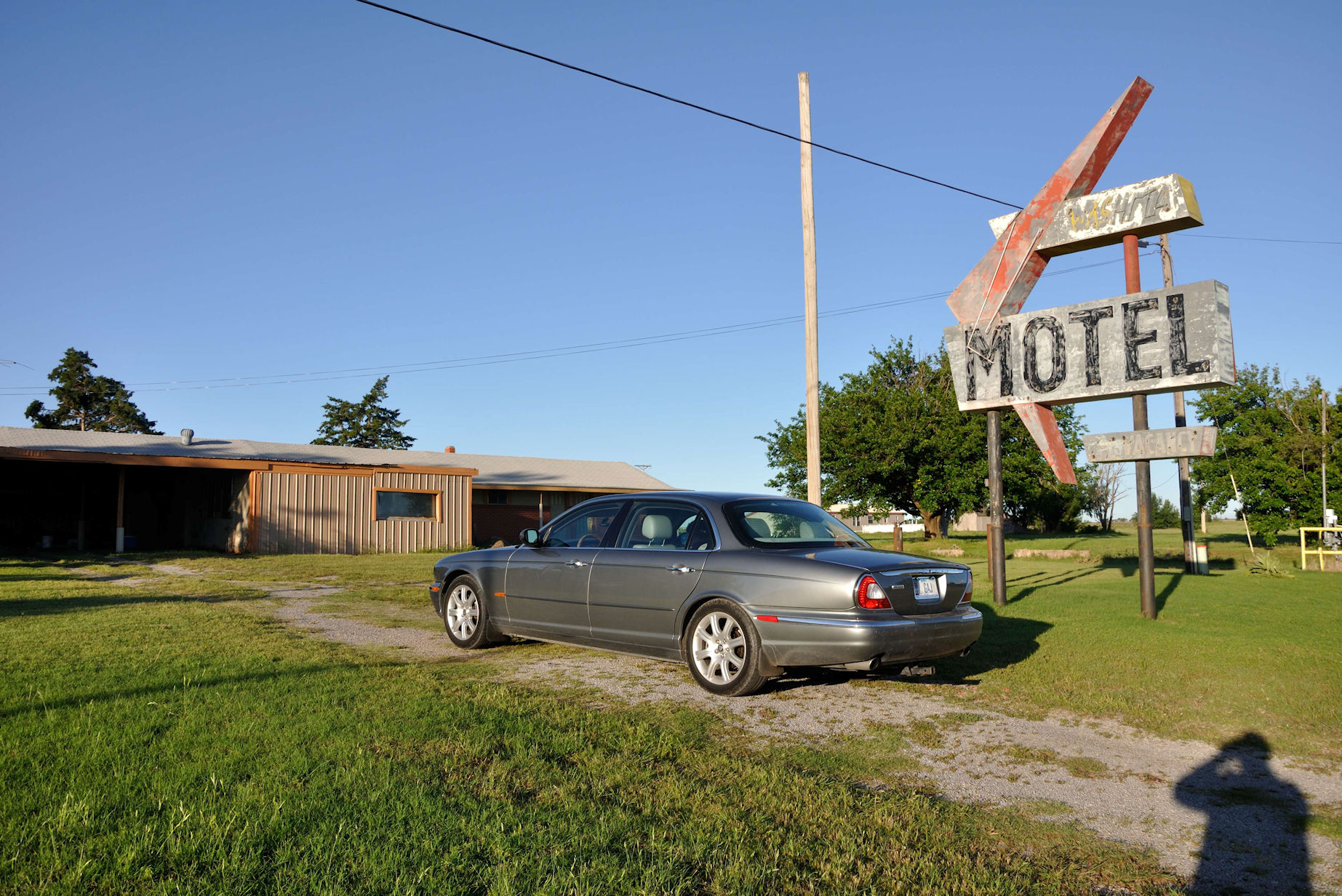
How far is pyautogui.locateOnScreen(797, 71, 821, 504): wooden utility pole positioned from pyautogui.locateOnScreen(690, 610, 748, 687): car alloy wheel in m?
6.83

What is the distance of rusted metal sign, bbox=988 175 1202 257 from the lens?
9.64m

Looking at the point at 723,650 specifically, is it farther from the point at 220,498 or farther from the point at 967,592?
the point at 220,498

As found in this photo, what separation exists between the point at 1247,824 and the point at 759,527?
341 centimetres

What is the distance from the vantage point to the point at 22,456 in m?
20.7

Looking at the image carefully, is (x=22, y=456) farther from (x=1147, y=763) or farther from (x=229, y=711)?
(x=1147, y=763)

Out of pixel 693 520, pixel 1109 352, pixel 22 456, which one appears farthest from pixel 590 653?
pixel 22 456

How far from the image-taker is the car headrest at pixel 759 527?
635 cm

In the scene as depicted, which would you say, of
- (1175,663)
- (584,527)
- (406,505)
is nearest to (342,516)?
(406,505)

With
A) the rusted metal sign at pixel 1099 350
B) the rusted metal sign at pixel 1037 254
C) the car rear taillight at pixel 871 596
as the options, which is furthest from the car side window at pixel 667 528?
the rusted metal sign at pixel 1099 350

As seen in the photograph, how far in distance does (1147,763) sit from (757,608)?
2378 millimetres

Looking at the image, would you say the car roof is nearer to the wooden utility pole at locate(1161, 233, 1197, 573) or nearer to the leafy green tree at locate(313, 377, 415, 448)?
the wooden utility pole at locate(1161, 233, 1197, 573)

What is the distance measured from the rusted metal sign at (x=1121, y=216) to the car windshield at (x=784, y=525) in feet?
19.4

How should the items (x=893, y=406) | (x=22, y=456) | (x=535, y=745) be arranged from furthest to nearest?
(x=893, y=406) → (x=22, y=456) → (x=535, y=745)

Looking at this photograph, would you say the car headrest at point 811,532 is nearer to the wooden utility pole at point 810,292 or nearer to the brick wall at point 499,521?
the wooden utility pole at point 810,292
